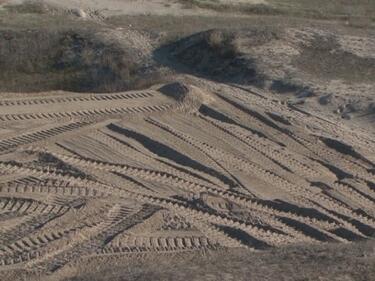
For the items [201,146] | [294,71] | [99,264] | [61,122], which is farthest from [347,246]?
[294,71]

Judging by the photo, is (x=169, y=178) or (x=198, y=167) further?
(x=198, y=167)

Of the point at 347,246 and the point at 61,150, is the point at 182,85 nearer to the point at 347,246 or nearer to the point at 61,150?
the point at 61,150

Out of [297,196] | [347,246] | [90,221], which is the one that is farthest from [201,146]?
[347,246]

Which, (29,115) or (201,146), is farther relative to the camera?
(29,115)

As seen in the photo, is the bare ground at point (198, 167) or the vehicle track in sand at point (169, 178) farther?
the vehicle track in sand at point (169, 178)

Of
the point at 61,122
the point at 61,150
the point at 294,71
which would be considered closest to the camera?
the point at 61,150

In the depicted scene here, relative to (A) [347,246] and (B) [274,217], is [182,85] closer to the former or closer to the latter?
(B) [274,217]

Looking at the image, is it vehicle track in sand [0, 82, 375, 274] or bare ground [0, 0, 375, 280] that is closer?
bare ground [0, 0, 375, 280]

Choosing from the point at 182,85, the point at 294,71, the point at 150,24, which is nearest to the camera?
the point at 182,85

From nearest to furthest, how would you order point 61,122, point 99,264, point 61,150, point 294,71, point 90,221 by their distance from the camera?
point 99,264 → point 90,221 → point 61,150 → point 61,122 → point 294,71
